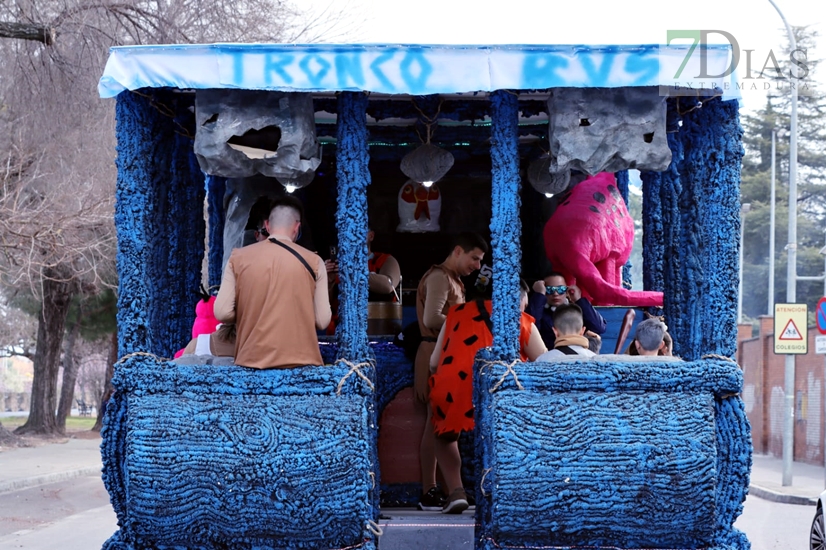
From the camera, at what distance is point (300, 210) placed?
5582 millimetres

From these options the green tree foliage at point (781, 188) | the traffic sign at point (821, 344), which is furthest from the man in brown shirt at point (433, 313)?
the green tree foliage at point (781, 188)

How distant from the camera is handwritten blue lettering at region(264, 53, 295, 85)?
516 cm

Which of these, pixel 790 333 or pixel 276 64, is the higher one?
pixel 276 64

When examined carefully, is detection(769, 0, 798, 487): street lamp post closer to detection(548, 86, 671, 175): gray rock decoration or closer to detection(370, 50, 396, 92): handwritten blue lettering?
detection(548, 86, 671, 175): gray rock decoration

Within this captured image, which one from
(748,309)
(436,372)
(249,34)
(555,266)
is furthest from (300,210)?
(748,309)

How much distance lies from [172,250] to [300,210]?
111 cm

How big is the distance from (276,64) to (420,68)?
0.69 m

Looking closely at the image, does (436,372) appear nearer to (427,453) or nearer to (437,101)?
(427,453)

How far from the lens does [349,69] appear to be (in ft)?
16.9

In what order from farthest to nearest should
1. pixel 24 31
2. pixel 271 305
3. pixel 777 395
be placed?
pixel 777 395 < pixel 24 31 < pixel 271 305

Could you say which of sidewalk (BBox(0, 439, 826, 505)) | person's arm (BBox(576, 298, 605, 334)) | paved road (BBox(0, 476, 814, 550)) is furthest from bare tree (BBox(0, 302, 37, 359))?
person's arm (BBox(576, 298, 605, 334))

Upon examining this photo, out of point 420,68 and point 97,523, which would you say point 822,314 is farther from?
point 420,68

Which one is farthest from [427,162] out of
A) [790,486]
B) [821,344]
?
[790,486]

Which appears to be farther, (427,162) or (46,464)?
(46,464)
